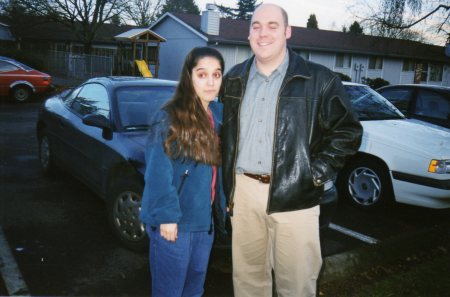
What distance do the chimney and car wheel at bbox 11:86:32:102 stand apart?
38.7 ft

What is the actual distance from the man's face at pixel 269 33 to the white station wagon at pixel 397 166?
2.36 metres

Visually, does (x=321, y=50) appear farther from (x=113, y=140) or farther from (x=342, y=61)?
(x=113, y=140)

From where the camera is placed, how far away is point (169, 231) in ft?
6.93

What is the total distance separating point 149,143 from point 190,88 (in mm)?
371

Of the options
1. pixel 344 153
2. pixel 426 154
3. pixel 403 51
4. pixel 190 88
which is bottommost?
pixel 426 154

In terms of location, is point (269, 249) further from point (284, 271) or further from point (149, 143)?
point (149, 143)

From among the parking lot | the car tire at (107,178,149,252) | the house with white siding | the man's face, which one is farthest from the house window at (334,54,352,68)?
the man's face

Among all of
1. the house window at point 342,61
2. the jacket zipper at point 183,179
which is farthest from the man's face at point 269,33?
the house window at point 342,61

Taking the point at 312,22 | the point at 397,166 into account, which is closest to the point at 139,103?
the point at 397,166

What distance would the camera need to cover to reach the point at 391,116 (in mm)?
6070

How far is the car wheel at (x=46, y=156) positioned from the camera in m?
5.80

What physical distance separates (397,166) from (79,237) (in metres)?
3.68

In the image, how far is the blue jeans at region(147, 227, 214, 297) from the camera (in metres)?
2.19

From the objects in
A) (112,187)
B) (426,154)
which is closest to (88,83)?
(112,187)
